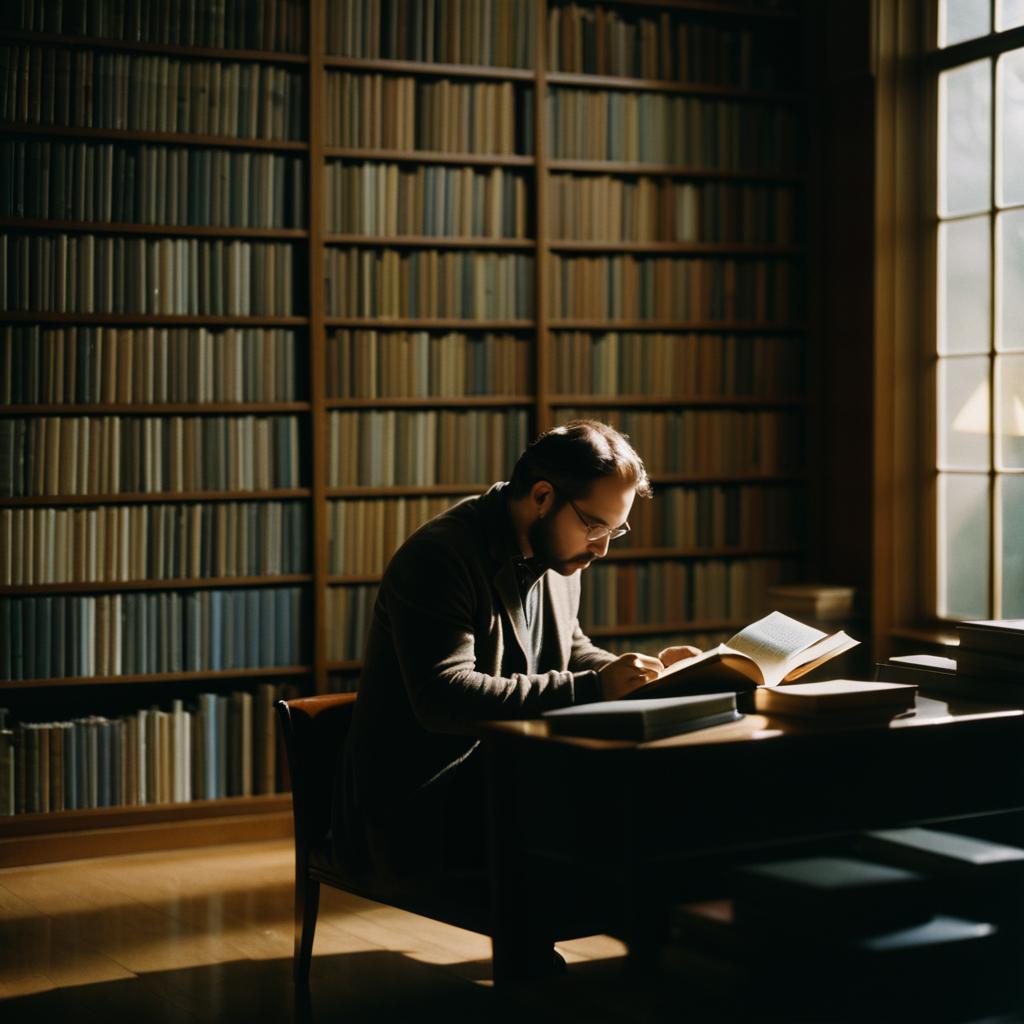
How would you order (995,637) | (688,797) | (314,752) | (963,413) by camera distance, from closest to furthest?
(688,797) → (995,637) → (314,752) → (963,413)

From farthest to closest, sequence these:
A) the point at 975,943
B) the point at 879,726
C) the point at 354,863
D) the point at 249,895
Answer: the point at 249,895 < the point at 354,863 < the point at 879,726 < the point at 975,943

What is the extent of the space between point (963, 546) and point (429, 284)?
1.99m

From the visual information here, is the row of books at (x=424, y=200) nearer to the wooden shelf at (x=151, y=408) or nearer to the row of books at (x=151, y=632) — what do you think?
the wooden shelf at (x=151, y=408)

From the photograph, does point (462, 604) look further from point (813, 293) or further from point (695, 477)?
point (813, 293)

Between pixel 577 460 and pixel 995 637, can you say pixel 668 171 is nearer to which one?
pixel 577 460

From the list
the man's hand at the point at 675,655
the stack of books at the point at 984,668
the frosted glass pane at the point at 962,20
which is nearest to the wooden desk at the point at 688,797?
the stack of books at the point at 984,668

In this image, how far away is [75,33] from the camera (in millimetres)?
4500

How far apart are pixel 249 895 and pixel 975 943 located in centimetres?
237

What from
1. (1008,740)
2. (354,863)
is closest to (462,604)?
(354,863)

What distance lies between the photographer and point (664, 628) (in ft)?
17.3

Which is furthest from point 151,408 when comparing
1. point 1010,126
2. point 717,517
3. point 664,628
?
point 1010,126

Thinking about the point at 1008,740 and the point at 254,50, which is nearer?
the point at 1008,740

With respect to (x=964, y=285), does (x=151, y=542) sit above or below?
below

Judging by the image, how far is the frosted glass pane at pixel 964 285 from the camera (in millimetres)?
4910
